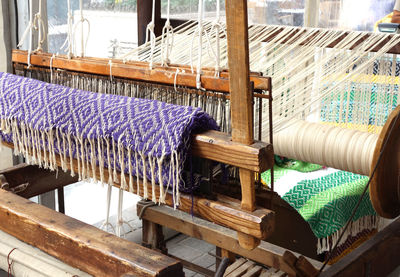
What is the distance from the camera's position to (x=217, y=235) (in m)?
1.83

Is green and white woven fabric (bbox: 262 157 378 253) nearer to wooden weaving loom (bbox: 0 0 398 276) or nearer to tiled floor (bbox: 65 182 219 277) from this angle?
tiled floor (bbox: 65 182 219 277)

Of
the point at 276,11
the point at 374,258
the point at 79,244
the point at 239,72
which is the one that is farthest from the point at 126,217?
the point at 239,72

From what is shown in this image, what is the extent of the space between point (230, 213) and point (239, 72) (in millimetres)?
297

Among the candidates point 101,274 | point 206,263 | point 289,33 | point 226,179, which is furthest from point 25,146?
point 206,263

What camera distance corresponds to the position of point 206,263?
2816mm

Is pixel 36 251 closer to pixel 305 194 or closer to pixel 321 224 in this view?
pixel 321 224

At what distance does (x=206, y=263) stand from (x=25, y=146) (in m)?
1.65

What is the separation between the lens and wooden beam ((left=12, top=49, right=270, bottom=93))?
1.18 metres

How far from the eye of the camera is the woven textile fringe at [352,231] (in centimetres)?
260

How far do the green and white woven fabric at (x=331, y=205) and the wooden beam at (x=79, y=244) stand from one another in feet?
5.42

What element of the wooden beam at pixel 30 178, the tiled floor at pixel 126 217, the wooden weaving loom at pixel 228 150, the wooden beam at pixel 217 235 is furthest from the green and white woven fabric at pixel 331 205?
the wooden beam at pixel 30 178

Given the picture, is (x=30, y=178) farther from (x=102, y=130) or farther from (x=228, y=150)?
(x=228, y=150)

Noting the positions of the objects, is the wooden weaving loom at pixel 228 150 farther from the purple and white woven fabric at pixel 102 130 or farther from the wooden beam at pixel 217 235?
the wooden beam at pixel 217 235

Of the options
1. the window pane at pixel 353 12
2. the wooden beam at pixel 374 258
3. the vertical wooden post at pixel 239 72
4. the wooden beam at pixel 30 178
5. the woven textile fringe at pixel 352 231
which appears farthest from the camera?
the window pane at pixel 353 12
